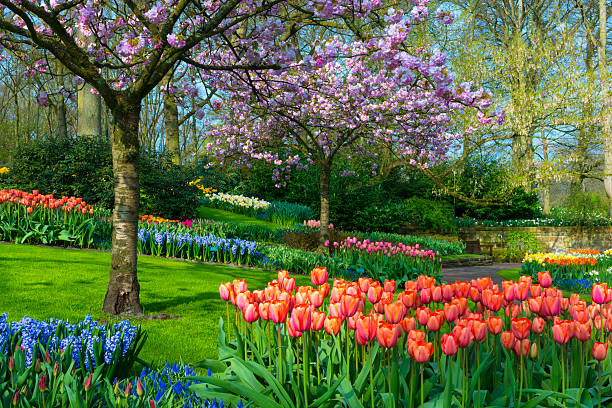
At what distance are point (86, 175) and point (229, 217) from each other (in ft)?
16.0

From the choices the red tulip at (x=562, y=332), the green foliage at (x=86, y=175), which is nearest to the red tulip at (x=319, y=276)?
the red tulip at (x=562, y=332)

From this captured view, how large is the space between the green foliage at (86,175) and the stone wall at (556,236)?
12728 mm

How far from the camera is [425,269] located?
30.6 ft

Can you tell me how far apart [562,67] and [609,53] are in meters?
9.75

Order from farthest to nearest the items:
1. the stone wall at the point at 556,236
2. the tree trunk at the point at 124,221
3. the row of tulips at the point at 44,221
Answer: the stone wall at the point at 556,236, the row of tulips at the point at 44,221, the tree trunk at the point at 124,221

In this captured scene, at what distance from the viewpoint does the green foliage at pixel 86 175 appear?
12836mm

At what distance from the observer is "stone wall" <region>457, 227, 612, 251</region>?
21.0 metres

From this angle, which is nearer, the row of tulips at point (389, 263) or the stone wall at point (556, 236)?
the row of tulips at point (389, 263)

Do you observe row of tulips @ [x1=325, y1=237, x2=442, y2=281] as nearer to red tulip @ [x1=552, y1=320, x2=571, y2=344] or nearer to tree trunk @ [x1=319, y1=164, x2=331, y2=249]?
tree trunk @ [x1=319, y1=164, x2=331, y2=249]

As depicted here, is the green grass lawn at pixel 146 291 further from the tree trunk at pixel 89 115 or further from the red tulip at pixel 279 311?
the tree trunk at pixel 89 115

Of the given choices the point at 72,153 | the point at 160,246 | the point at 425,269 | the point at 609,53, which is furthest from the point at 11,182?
the point at 609,53

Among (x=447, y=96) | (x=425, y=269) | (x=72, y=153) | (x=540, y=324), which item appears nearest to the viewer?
(x=540, y=324)

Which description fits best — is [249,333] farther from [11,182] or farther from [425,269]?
[11,182]

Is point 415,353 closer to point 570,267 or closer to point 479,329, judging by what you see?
point 479,329
